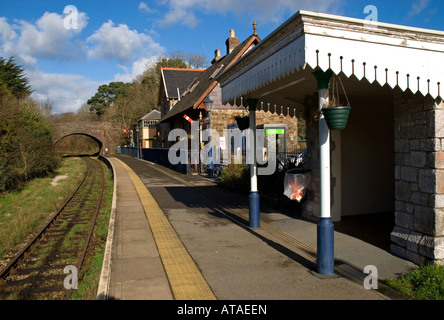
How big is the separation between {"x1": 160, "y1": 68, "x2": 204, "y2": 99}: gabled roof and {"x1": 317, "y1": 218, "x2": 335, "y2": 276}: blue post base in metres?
29.5

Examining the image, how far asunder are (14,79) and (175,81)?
16009 mm

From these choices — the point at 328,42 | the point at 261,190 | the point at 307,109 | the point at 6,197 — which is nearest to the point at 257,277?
the point at 328,42

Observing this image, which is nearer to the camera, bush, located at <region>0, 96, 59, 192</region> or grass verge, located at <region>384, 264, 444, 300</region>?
grass verge, located at <region>384, 264, 444, 300</region>

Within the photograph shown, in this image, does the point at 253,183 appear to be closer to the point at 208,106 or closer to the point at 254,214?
the point at 254,214

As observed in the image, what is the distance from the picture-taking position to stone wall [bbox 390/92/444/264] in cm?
511

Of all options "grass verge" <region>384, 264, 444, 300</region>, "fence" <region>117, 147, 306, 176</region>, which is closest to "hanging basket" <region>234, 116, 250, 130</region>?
"fence" <region>117, 147, 306, 176</region>

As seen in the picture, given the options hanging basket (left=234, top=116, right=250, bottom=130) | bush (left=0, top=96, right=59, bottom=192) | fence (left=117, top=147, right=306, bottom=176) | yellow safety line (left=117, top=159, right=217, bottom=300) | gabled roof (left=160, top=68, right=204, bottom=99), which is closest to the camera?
yellow safety line (left=117, top=159, right=217, bottom=300)

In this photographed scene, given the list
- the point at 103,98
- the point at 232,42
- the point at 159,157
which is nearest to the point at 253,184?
the point at 232,42

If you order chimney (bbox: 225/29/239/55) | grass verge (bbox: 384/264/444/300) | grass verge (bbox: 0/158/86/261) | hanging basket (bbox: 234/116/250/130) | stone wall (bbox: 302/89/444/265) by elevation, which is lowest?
grass verge (bbox: 0/158/86/261)

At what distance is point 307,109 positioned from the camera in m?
8.68

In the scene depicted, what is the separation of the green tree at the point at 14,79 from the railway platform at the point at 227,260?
3191cm

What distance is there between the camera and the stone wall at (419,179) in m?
5.11

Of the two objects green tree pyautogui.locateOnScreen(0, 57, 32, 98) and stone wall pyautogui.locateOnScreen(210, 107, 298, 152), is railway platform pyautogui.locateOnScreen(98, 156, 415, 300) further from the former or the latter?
green tree pyautogui.locateOnScreen(0, 57, 32, 98)

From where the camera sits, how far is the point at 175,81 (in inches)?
1385
